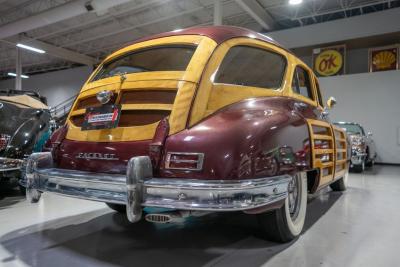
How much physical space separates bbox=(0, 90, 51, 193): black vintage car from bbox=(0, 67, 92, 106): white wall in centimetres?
1576

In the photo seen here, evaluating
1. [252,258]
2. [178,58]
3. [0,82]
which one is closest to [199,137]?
[178,58]

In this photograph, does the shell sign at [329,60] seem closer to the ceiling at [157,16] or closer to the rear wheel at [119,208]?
the ceiling at [157,16]

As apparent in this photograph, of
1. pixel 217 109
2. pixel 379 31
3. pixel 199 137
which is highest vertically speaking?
pixel 379 31

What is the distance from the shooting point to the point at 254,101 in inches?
89.7

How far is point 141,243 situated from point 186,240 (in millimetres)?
350

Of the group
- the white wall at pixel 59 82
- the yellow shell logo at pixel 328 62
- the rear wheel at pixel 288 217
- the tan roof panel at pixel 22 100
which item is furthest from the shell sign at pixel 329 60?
the white wall at pixel 59 82

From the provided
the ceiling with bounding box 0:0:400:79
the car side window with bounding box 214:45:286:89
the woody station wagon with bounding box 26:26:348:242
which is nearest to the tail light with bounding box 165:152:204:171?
the woody station wagon with bounding box 26:26:348:242

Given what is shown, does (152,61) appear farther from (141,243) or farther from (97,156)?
(141,243)

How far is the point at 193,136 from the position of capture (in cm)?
186

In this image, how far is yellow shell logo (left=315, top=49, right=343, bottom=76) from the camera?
12.1 m

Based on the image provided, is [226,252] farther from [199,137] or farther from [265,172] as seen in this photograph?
[199,137]

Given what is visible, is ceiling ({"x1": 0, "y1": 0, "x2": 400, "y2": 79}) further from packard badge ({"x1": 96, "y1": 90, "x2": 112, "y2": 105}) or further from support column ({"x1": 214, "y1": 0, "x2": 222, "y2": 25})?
packard badge ({"x1": 96, "y1": 90, "x2": 112, "y2": 105})

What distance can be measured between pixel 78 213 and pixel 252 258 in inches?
80.4

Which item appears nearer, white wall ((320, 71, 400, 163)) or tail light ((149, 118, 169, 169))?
tail light ((149, 118, 169, 169))
